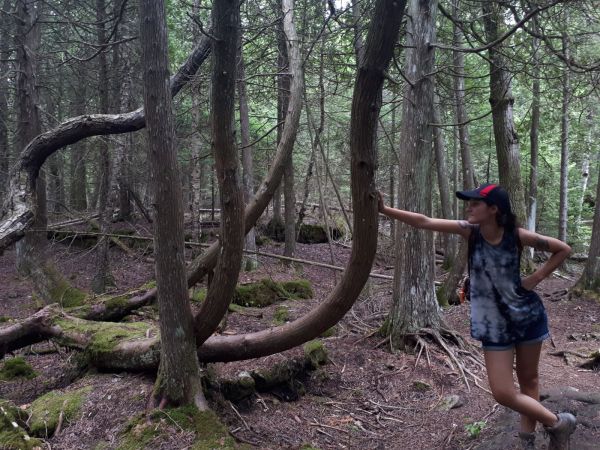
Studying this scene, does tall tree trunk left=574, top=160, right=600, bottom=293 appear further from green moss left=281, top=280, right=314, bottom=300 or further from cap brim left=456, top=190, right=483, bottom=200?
cap brim left=456, top=190, right=483, bottom=200

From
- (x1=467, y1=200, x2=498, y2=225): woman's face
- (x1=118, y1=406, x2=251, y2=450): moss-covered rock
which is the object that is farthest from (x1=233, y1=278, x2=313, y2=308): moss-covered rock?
(x1=467, y1=200, x2=498, y2=225): woman's face

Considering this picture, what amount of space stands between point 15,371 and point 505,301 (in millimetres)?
5913

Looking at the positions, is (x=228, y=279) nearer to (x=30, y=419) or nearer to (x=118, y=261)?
(x=30, y=419)

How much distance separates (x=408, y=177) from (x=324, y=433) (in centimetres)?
382

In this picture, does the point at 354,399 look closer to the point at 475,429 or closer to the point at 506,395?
the point at 475,429

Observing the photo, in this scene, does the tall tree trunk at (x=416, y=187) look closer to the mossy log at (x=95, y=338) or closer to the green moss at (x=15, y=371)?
the mossy log at (x=95, y=338)

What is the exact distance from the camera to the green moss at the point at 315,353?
20.6 ft

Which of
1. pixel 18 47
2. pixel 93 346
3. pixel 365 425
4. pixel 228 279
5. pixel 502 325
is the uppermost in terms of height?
pixel 18 47

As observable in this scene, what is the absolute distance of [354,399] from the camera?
5.89 meters

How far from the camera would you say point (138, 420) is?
3.95m

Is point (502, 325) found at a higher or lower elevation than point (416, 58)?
lower

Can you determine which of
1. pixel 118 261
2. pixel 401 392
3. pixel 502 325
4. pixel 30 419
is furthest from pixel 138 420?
pixel 118 261

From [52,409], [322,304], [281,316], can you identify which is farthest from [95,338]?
[281,316]

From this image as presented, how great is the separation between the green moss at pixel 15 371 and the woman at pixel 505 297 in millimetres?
5324
